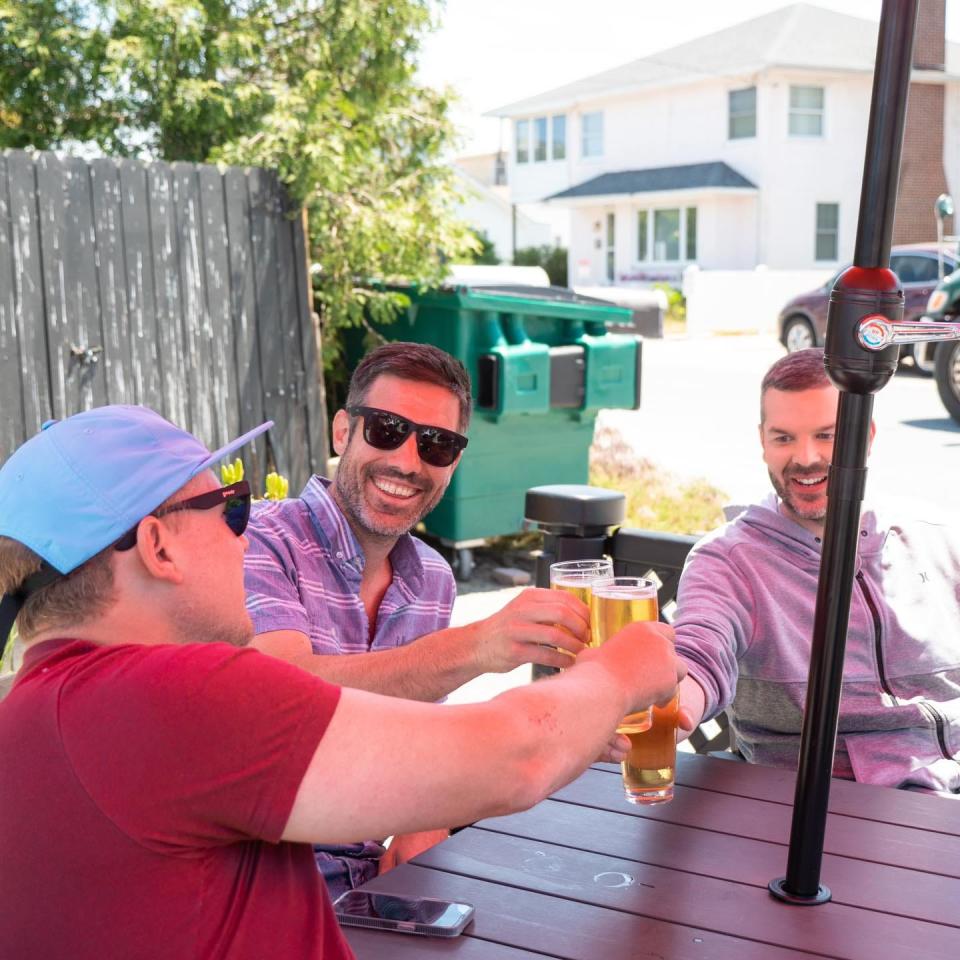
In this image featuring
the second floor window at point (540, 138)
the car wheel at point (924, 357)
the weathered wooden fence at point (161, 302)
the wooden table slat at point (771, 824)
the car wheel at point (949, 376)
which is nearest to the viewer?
the wooden table slat at point (771, 824)

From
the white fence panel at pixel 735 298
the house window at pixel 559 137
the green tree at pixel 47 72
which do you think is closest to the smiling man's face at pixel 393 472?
the green tree at pixel 47 72

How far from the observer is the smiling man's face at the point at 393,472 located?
268cm

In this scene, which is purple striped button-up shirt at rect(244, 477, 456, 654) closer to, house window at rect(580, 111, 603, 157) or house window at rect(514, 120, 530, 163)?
house window at rect(580, 111, 603, 157)

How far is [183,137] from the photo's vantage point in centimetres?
800

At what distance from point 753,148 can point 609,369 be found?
86.4ft

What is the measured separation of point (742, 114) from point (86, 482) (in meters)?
33.0

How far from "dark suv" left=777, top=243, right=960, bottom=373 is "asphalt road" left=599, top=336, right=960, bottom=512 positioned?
1.74 ft

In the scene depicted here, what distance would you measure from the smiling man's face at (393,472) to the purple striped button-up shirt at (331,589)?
0.05 metres

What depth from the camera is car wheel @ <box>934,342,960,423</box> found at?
11.9m

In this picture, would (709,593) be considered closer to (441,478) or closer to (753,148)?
(441,478)

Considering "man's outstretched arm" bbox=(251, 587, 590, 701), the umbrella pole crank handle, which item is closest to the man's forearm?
"man's outstretched arm" bbox=(251, 587, 590, 701)

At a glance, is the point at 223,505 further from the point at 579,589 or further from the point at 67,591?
the point at 579,589

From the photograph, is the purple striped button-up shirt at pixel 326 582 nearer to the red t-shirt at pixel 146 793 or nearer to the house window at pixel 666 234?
the red t-shirt at pixel 146 793

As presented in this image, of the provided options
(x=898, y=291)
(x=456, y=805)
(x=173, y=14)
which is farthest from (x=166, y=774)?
(x=173, y=14)
